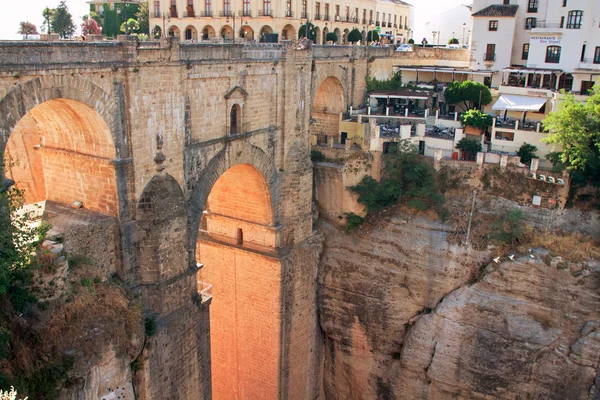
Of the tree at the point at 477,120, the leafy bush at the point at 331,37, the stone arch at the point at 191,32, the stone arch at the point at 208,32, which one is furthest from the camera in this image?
the leafy bush at the point at 331,37

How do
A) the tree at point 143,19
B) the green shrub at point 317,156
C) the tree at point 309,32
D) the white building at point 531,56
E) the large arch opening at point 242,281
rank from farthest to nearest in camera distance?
the tree at point 143,19, the tree at point 309,32, the white building at point 531,56, the green shrub at point 317,156, the large arch opening at point 242,281

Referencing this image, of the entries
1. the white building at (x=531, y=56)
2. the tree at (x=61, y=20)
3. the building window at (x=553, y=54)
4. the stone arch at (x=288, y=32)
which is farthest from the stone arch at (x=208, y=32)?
the building window at (x=553, y=54)

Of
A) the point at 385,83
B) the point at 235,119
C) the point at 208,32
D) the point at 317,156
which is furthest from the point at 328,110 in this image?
the point at 208,32

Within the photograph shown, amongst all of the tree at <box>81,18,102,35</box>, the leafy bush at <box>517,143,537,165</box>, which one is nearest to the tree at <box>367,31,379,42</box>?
the tree at <box>81,18,102,35</box>

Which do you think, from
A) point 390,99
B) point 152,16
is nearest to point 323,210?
point 390,99

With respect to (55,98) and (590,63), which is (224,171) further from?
(590,63)

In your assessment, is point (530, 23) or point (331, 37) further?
point (331, 37)

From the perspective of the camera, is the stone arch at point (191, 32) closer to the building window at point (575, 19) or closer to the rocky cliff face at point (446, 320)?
the rocky cliff face at point (446, 320)
